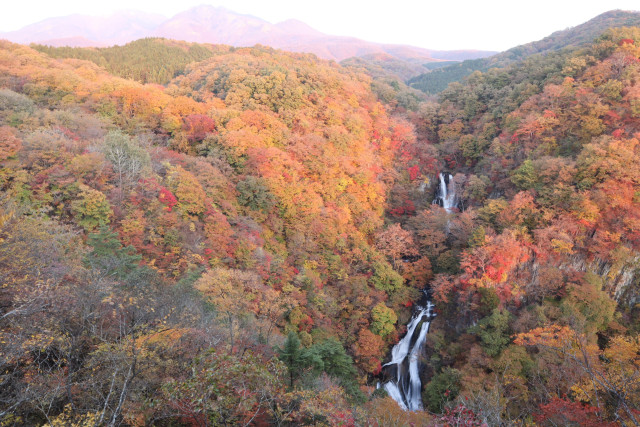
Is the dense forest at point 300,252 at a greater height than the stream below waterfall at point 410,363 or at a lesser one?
greater

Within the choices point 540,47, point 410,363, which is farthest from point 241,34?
point 410,363

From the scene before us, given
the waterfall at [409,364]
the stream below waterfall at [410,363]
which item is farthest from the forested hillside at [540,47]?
the waterfall at [409,364]

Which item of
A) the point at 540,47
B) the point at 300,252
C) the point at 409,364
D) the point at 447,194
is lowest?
the point at 409,364

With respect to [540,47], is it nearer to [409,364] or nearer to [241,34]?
[409,364]

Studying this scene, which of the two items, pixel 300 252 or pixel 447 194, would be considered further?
pixel 447 194

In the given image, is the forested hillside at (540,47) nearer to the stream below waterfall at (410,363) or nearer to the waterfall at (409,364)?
the stream below waterfall at (410,363)

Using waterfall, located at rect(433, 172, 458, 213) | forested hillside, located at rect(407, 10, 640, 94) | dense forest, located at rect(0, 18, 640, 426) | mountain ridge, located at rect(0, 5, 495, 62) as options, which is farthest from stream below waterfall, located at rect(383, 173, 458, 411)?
mountain ridge, located at rect(0, 5, 495, 62)
